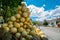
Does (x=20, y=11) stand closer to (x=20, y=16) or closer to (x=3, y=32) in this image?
(x=20, y=16)

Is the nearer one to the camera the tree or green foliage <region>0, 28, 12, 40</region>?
green foliage <region>0, 28, 12, 40</region>

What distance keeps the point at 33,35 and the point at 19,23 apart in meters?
0.12

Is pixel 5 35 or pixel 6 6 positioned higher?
pixel 6 6

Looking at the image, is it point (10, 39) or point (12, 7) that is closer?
point (10, 39)

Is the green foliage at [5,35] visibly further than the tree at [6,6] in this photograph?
No

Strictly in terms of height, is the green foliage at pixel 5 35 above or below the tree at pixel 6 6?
below

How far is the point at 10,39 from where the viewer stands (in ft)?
2.90

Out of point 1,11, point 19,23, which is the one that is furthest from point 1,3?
point 19,23

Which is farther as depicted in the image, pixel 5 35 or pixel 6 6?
pixel 6 6

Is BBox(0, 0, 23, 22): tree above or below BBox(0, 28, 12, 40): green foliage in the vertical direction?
above

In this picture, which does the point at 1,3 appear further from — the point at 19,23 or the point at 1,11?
the point at 19,23

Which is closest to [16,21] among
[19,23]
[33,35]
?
[19,23]

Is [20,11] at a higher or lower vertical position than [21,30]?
higher

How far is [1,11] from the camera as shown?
101 centimetres
